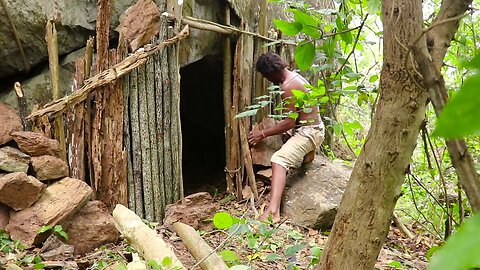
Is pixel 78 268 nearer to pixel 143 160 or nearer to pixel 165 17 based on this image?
pixel 143 160

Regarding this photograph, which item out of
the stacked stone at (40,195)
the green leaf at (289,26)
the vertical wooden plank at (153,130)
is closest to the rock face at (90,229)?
the stacked stone at (40,195)

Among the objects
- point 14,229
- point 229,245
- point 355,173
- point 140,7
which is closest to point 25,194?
point 14,229

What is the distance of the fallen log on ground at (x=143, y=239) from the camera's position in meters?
2.53

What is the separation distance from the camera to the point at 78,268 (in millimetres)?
2859

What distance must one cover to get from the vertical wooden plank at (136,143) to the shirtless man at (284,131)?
1.18 metres

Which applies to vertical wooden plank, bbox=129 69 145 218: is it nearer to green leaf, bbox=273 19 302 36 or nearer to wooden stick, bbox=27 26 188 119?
wooden stick, bbox=27 26 188 119

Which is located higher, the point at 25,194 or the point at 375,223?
the point at 375,223

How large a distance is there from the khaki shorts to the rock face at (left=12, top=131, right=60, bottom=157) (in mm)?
2143

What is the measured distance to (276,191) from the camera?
14.9ft

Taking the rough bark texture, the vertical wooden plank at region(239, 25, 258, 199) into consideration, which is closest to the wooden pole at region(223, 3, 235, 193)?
the vertical wooden plank at region(239, 25, 258, 199)

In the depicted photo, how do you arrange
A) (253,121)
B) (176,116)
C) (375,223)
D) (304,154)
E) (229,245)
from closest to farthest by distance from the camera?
(375,223) → (229,245) → (176,116) → (304,154) → (253,121)

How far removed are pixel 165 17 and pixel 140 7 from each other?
23 centimetres

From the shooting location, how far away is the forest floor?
9.63 feet

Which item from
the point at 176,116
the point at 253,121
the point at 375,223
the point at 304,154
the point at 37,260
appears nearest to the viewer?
the point at 375,223
